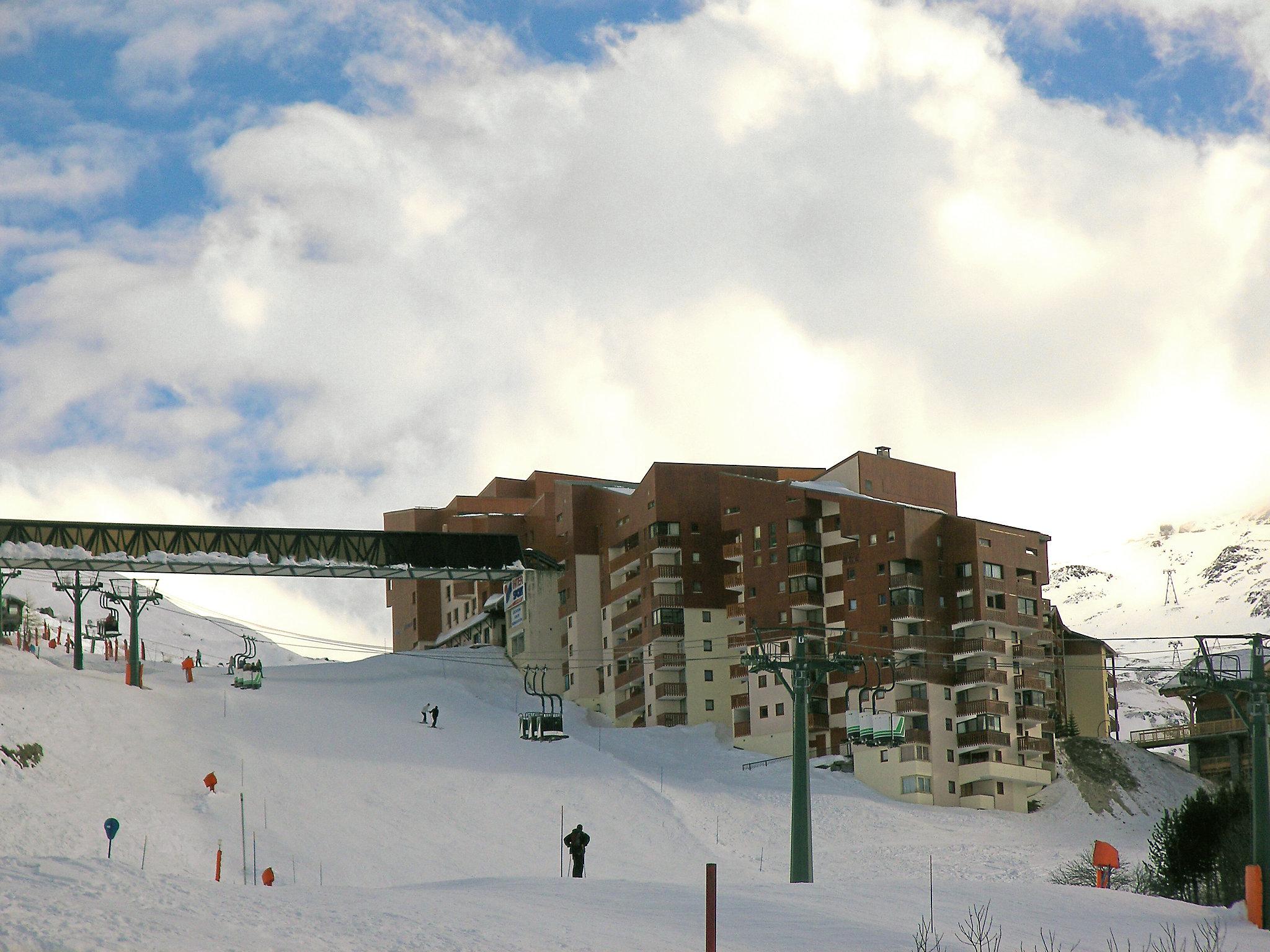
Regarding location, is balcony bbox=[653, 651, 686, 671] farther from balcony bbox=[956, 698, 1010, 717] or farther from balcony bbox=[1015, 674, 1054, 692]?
balcony bbox=[1015, 674, 1054, 692]

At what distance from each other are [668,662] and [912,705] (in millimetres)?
17088

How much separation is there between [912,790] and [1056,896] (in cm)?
5094

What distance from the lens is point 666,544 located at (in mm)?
96562

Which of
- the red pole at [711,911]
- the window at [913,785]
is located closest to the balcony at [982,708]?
the window at [913,785]

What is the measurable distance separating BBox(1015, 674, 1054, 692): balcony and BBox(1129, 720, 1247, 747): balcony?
1162cm

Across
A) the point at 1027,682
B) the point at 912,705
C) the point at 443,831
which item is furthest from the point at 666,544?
the point at 443,831

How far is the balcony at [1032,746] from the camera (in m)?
85.1

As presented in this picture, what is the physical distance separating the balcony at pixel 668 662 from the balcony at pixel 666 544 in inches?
256

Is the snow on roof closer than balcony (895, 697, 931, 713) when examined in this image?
No

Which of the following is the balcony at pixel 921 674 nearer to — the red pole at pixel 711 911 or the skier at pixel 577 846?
the skier at pixel 577 846

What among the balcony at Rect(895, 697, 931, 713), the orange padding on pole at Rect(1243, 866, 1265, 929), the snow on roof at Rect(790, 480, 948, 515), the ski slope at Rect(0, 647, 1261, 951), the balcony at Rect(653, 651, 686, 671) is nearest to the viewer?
the ski slope at Rect(0, 647, 1261, 951)

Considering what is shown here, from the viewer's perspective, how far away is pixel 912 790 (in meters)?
81.1

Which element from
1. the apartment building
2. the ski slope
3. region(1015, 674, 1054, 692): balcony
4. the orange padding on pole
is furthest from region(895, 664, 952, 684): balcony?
the orange padding on pole

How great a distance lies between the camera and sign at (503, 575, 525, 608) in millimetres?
104713
